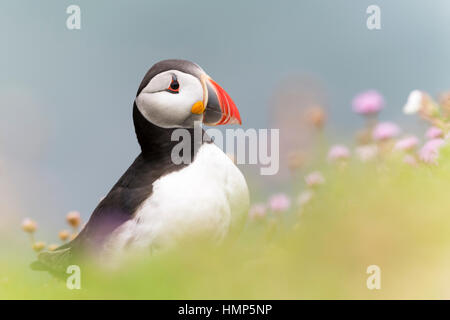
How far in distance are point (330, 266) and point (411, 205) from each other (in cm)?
49

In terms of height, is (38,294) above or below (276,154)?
below

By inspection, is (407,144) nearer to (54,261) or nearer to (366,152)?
(366,152)

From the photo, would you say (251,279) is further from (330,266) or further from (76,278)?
(76,278)

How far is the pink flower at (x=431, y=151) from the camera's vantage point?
3.16 metres

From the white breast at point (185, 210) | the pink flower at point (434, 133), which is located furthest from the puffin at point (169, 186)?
the pink flower at point (434, 133)

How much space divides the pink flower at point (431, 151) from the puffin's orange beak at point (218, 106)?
1066 millimetres

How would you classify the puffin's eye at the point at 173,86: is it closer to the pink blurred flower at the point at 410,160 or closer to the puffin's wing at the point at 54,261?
the puffin's wing at the point at 54,261

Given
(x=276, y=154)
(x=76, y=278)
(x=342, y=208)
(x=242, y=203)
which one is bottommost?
(x=76, y=278)

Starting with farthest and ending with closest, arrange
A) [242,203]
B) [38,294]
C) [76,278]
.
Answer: [242,203] < [76,278] < [38,294]

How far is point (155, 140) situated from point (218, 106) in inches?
16.7

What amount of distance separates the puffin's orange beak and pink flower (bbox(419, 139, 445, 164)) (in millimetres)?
1066

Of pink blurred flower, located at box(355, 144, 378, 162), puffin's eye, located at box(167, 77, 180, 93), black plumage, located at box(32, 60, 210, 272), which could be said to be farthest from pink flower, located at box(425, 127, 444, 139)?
puffin's eye, located at box(167, 77, 180, 93)

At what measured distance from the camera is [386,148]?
11.7 feet
